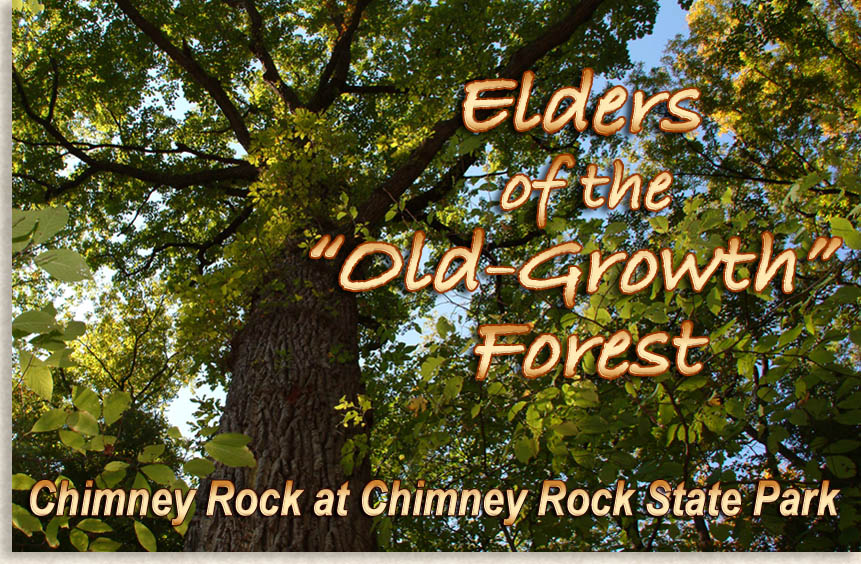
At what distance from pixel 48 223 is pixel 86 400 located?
0.38 m

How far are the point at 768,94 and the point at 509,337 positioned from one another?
8.16 meters

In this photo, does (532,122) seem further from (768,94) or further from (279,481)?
(768,94)

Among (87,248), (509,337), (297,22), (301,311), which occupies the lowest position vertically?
(509,337)

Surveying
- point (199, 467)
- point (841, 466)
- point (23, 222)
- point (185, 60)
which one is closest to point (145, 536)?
point (199, 467)

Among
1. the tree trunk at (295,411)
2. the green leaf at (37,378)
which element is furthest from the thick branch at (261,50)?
the green leaf at (37,378)

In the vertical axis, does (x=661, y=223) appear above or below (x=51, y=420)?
above

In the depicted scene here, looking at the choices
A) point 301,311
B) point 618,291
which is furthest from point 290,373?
point 618,291

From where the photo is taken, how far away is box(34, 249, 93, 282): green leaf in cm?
102

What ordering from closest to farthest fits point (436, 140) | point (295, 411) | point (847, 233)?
point (847, 233) < point (295, 411) < point (436, 140)

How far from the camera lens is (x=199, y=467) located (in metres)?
1.06

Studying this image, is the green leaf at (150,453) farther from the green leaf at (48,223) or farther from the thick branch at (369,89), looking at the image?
the thick branch at (369,89)

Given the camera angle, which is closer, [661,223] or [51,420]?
[51,420]

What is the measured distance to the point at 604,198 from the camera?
2.62 m

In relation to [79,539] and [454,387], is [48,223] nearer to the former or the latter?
[79,539]
